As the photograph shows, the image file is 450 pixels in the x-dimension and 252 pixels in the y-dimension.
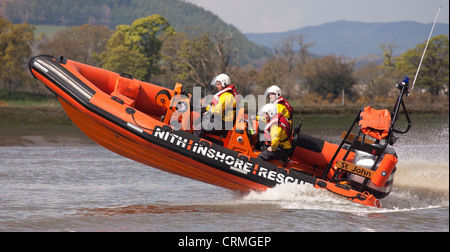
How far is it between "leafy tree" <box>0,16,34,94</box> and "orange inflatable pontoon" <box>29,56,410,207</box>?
3460 cm

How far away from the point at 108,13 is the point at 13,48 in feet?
323

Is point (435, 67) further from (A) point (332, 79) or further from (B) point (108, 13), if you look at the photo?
(B) point (108, 13)

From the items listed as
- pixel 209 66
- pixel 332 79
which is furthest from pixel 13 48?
pixel 332 79

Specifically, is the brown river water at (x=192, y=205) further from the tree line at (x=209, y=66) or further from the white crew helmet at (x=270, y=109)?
the tree line at (x=209, y=66)

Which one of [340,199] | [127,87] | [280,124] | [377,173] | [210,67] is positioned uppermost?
[127,87]

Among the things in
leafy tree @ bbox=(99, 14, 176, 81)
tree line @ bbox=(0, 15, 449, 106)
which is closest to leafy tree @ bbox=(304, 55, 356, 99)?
tree line @ bbox=(0, 15, 449, 106)

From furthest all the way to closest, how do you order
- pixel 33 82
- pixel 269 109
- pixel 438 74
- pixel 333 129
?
1. pixel 33 82
2. pixel 438 74
3. pixel 333 129
4. pixel 269 109

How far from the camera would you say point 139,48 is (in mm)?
45500

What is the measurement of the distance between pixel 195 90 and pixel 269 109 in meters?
1.38

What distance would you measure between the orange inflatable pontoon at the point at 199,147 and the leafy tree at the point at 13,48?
34604 millimetres

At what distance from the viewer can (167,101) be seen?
27.2 ft

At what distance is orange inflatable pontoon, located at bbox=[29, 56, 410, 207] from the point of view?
7520mm

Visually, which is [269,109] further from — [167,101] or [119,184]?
[119,184]
